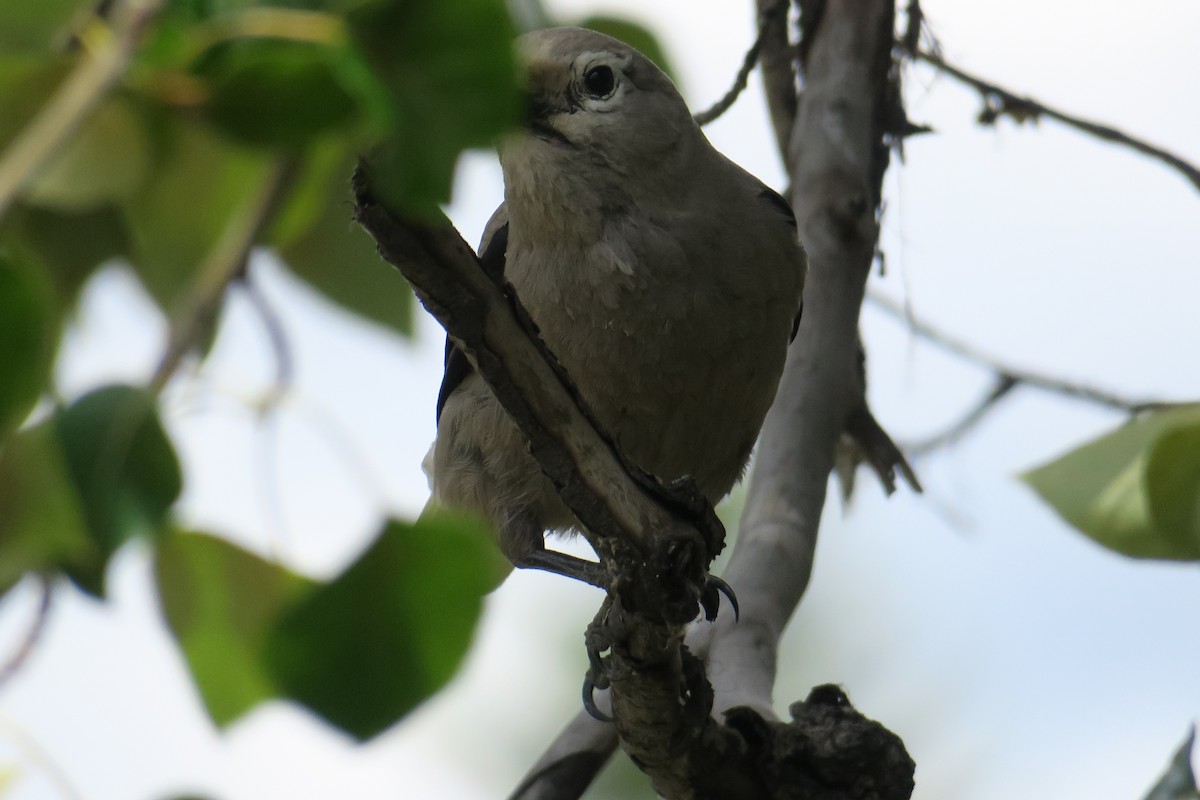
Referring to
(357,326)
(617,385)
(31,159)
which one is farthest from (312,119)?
(617,385)

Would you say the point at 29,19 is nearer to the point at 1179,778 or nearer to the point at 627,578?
the point at 627,578

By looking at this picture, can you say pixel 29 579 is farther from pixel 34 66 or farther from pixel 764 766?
pixel 764 766

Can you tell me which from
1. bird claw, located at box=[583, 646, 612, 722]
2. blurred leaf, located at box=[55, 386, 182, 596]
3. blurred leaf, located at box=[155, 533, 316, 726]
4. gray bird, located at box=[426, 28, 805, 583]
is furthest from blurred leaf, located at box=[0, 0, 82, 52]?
gray bird, located at box=[426, 28, 805, 583]

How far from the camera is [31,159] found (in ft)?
2.32

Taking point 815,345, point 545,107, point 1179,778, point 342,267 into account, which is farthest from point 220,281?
point 815,345

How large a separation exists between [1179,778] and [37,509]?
1691mm

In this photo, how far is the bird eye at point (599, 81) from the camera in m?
3.17

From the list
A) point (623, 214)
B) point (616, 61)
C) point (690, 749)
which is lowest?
point (690, 749)

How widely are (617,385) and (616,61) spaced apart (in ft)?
2.78

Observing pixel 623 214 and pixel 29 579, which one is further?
pixel 623 214

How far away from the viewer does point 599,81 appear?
125 inches

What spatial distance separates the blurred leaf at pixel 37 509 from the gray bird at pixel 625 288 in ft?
6.44

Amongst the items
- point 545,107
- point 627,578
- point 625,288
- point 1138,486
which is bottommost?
point 627,578

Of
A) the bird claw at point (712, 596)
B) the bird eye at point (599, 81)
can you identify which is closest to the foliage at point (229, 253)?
the bird claw at point (712, 596)
